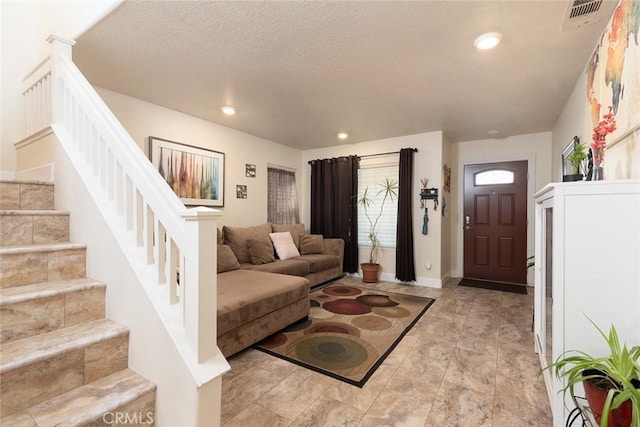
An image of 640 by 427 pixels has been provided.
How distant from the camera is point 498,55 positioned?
7.16ft

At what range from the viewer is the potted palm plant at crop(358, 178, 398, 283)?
4.59 metres

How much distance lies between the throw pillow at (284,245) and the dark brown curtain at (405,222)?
1.67m

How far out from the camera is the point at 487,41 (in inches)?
77.7

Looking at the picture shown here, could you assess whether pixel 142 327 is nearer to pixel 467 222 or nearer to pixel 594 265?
pixel 594 265

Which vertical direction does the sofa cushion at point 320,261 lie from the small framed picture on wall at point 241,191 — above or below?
below

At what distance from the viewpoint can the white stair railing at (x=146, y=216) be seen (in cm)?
108

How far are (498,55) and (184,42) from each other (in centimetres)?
241

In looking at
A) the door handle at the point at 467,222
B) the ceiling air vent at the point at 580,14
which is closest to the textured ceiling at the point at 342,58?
the ceiling air vent at the point at 580,14

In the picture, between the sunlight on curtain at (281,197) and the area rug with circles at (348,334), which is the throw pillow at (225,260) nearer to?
the area rug with circles at (348,334)

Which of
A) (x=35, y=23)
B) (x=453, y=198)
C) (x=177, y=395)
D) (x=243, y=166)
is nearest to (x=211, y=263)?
(x=177, y=395)

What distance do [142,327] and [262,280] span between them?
1.53 metres

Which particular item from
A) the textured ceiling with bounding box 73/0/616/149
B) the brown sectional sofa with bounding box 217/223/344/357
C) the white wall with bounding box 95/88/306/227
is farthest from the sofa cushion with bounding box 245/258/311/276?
the textured ceiling with bounding box 73/0/616/149

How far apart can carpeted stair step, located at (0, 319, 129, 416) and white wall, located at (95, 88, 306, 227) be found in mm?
2522

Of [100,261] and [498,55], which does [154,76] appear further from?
[498,55]
